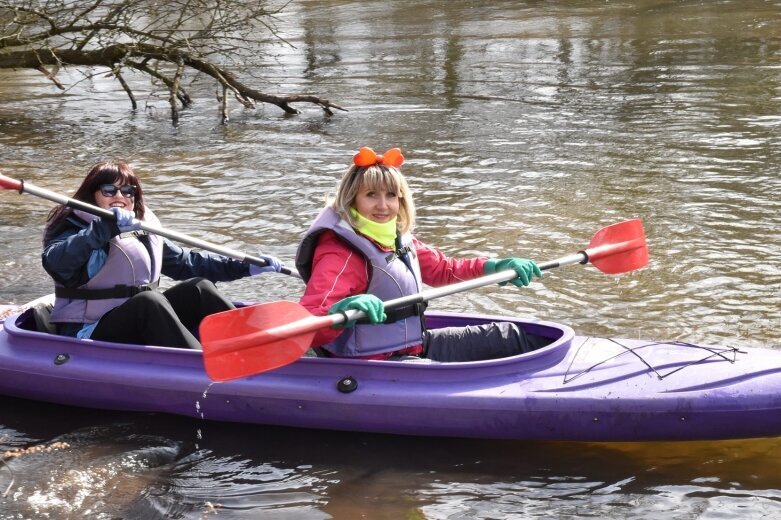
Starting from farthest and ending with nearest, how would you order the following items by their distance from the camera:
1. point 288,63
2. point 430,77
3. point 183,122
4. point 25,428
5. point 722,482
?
point 288,63
point 430,77
point 183,122
point 25,428
point 722,482

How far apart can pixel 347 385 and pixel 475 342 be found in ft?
1.82

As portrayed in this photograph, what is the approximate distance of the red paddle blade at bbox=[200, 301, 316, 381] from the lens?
3770 millimetres

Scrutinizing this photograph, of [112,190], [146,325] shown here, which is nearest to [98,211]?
[112,190]

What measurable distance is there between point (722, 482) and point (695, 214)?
334cm

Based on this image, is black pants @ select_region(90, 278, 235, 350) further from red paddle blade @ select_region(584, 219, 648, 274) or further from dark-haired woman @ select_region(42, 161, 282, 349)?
red paddle blade @ select_region(584, 219, 648, 274)

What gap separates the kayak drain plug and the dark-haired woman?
0.67 meters

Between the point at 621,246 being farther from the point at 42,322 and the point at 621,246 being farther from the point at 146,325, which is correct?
the point at 42,322

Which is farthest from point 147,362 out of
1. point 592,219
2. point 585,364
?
point 592,219

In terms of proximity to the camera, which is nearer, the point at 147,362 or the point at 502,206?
the point at 147,362

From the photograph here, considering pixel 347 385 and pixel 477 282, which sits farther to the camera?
pixel 477 282

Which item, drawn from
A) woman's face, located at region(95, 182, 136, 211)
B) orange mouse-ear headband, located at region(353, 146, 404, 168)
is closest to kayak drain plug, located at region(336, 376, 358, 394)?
orange mouse-ear headband, located at region(353, 146, 404, 168)

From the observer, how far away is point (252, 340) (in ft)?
12.5

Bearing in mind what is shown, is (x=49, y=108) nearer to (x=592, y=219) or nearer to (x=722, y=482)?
(x=592, y=219)

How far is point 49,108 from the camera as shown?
11.4 m
